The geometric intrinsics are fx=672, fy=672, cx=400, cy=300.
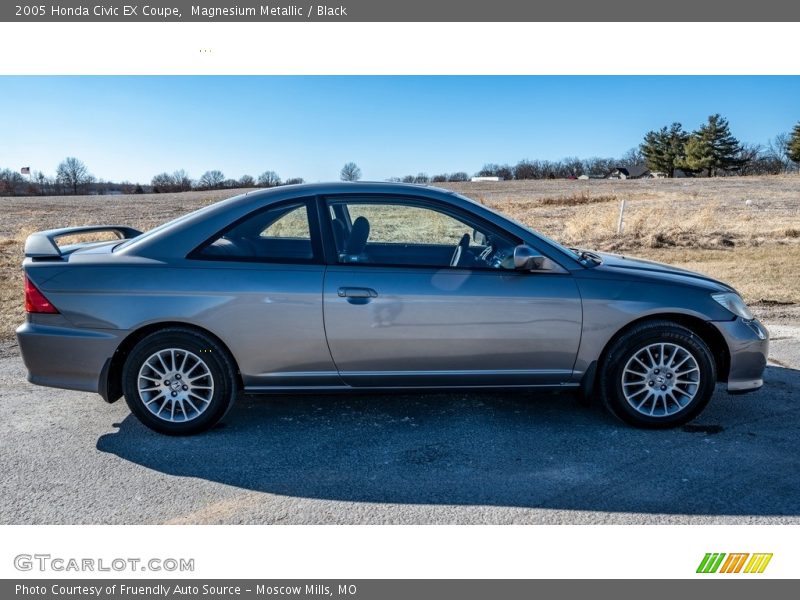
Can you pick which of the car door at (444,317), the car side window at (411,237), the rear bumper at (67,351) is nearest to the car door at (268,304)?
the car door at (444,317)

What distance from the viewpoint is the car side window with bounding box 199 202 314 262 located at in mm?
4305

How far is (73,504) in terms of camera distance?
3461 millimetres

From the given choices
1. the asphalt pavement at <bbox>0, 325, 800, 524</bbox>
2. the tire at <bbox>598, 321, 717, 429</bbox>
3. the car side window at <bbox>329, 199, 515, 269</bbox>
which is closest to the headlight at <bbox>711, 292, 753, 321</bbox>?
the tire at <bbox>598, 321, 717, 429</bbox>

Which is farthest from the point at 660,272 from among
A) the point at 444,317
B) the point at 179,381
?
the point at 179,381

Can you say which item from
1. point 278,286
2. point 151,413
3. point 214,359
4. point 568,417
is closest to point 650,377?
point 568,417

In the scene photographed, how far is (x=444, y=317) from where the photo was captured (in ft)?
13.9

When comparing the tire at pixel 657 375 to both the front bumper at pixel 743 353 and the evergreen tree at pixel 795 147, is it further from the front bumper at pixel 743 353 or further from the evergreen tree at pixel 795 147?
the evergreen tree at pixel 795 147

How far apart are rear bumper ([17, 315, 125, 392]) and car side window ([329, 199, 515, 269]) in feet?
5.15

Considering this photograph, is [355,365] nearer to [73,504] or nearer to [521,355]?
[521,355]

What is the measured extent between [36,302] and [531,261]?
3136mm

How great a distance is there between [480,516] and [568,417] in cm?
152

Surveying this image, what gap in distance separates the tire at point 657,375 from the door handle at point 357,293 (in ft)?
5.21

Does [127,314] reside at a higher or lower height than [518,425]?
higher

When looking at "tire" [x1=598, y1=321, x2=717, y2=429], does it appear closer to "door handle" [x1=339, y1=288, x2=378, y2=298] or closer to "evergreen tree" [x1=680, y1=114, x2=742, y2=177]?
"door handle" [x1=339, y1=288, x2=378, y2=298]
